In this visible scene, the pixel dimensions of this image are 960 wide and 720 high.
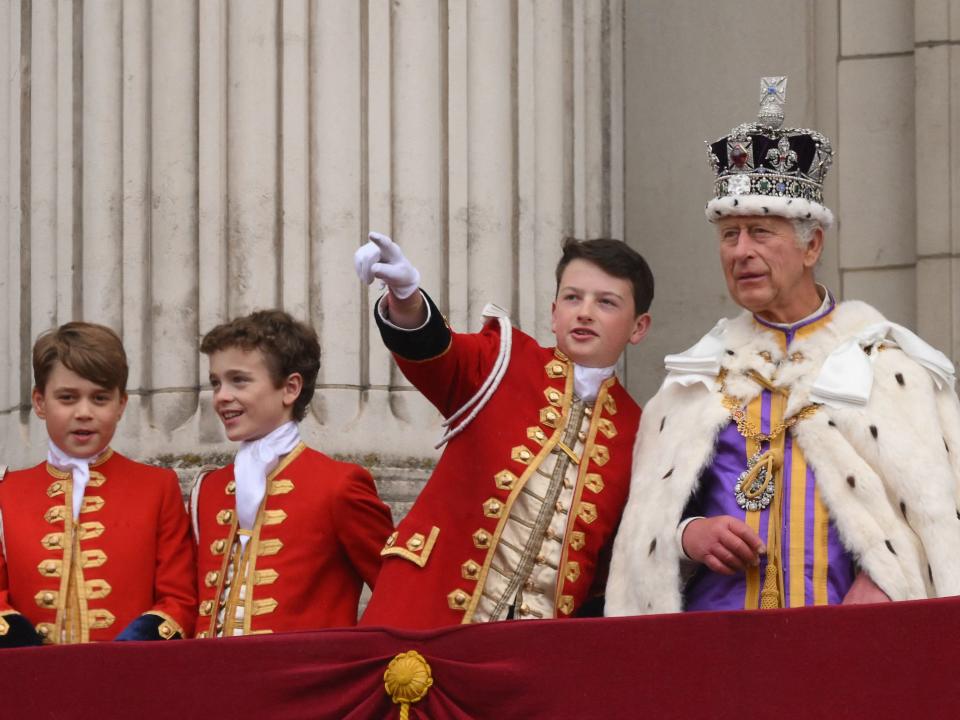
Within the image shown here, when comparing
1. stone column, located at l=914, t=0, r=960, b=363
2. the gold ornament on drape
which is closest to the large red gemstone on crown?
the gold ornament on drape

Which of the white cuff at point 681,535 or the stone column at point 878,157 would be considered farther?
the stone column at point 878,157

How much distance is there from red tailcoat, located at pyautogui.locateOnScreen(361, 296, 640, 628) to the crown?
0.59m

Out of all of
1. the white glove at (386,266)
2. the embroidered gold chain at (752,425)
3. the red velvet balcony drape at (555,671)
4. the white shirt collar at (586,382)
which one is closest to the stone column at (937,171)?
the white shirt collar at (586,382)

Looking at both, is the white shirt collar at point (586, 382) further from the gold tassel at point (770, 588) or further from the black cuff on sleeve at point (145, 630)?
the black cuff on sleeve at point (145, 630)

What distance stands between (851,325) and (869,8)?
99.0 inches

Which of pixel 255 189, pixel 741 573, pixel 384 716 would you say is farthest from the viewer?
pixel 255 189

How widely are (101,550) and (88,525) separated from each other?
0.08 metres

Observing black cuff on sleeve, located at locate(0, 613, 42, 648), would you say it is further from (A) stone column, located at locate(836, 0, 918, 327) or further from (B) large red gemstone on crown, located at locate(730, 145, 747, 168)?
(A) stone column, located at locate(836, 0, 918, 327)

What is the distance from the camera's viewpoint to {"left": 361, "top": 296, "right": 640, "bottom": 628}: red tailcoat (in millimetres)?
4707

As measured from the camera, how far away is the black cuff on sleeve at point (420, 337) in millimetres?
4586

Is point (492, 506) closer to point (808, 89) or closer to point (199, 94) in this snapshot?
point (199, 94)

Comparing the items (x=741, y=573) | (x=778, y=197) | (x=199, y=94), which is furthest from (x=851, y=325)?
(x=199, y=94)

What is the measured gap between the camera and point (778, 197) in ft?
15.4

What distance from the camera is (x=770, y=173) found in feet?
15.5
